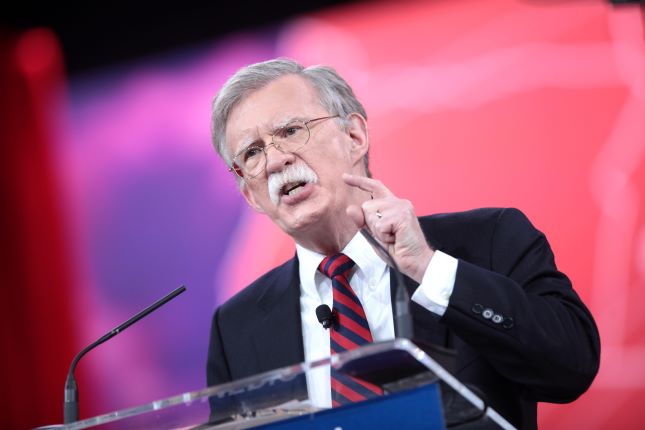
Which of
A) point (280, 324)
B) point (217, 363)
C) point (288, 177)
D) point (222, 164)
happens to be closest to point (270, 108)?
point (288, 177)

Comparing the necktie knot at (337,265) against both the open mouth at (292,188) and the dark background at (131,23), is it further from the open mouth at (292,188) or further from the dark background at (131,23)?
the dark background at (131,23)

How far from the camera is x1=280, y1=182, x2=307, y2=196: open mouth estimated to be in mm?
2191

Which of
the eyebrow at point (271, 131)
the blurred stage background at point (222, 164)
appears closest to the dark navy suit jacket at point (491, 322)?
the eyebrow at point (271, 131)

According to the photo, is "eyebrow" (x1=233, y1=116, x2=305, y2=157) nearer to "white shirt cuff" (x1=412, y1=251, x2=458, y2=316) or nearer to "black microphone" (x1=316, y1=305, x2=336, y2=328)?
"black microphone" (x1=316, y1=305, x2=336, y2=328)

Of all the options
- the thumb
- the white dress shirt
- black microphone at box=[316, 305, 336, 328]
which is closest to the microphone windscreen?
black microphone at box=[316, 305, 336, 328]

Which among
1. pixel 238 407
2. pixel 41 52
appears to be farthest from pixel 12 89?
pixel 238 407

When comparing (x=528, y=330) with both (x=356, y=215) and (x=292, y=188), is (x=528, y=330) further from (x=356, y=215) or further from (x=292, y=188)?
(x=292, y=188)

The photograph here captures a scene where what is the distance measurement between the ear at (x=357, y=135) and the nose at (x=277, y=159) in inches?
9.5

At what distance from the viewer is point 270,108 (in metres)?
2.30

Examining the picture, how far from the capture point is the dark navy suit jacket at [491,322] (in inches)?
63.3

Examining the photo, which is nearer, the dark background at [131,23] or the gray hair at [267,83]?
the gray hair at [267,83]

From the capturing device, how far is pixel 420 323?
200 centimetres

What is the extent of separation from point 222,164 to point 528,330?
2.23m

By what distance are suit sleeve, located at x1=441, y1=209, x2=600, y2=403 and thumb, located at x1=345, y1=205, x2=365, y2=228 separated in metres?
0.25
